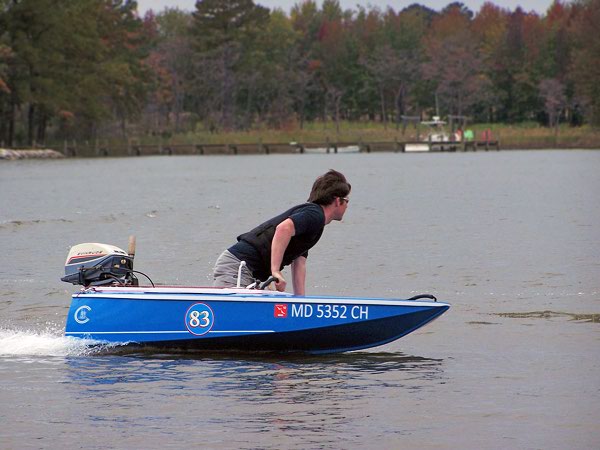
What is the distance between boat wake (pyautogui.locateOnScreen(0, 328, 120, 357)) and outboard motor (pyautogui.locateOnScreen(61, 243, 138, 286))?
0.64 m

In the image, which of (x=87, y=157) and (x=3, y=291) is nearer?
(x=3, y=291)

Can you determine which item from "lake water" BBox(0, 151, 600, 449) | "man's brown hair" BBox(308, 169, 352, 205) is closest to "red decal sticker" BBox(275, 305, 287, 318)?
"lake water" BBox(0, 151, 600, 449)

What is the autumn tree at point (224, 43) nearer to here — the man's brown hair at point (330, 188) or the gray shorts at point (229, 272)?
the gray shorts at point (229, 272)

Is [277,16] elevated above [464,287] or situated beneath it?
elevated above

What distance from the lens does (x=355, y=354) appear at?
45.7 ft

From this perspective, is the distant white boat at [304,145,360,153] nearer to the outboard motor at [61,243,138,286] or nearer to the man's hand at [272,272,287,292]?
the outboard motor at [61,243,138,286]

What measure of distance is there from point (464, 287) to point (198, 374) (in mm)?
8703

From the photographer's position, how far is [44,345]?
14484 millimetres

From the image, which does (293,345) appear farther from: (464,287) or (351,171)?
(351,171)

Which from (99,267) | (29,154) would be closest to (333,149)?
(29,154)

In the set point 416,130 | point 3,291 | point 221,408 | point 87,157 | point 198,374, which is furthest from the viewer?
point 416,130

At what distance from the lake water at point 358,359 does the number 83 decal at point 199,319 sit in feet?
1.44

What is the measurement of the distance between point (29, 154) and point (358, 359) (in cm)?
9652

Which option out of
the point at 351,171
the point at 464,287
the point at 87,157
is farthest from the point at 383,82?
the point at 464,287
